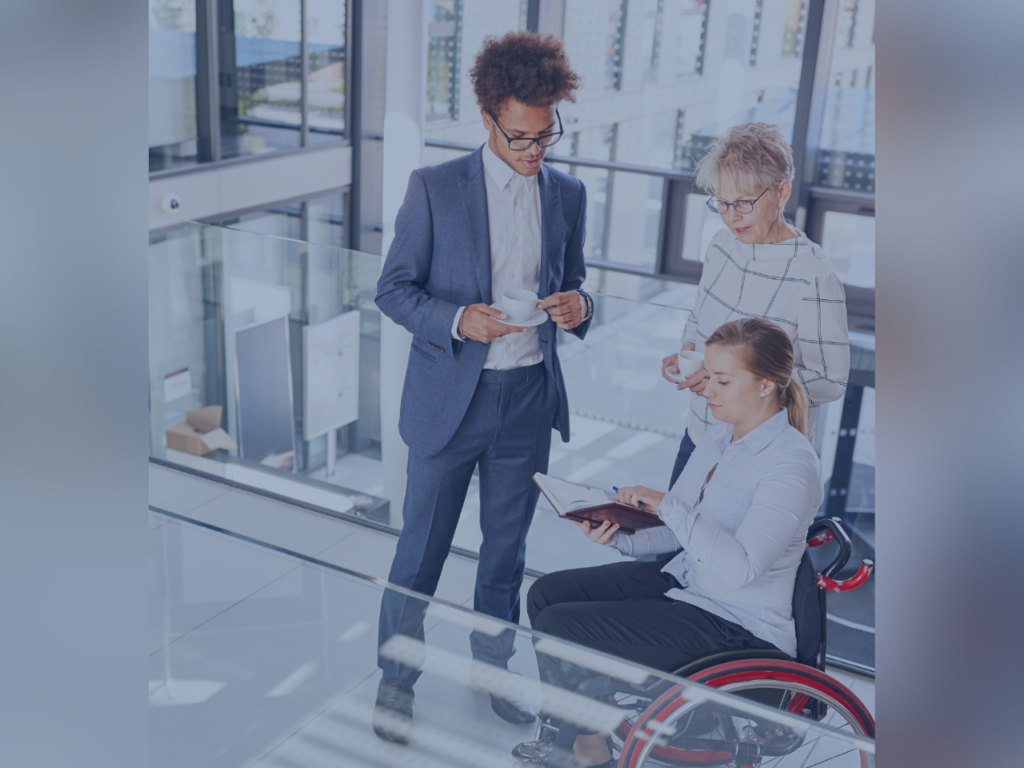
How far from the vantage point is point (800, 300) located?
7.09 ft

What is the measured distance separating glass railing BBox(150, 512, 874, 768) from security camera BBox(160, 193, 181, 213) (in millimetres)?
4732

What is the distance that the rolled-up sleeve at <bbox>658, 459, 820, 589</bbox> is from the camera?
185 cm

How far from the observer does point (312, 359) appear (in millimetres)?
4586

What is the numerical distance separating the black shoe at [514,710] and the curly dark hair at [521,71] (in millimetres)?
1269

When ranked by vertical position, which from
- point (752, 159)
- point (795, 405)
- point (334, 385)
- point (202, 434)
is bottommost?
point (202, 434)

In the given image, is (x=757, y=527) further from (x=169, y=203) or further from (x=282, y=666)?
(x=169, y=203)

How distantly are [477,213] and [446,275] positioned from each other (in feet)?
0.56

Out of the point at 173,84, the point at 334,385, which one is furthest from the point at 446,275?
the point at 173,84

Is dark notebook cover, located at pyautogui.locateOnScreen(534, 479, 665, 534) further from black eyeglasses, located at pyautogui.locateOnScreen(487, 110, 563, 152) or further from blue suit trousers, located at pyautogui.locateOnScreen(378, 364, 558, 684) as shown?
black eyeglasses, located at pyautogui.locateOnScreen(487, 110, 563, 152)

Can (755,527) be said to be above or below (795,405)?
below

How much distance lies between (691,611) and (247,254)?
3.22 meters

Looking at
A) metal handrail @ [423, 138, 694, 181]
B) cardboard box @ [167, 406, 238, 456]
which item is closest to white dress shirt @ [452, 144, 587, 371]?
cardboard box @ [167, 406, 238, 456]
